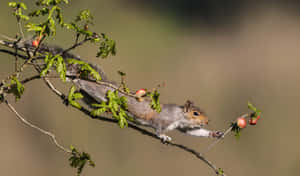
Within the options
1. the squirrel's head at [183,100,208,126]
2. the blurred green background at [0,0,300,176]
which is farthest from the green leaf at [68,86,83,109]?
the blurred green background at [0,0,300,176]

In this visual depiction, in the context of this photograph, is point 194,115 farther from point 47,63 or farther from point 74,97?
point 47,63

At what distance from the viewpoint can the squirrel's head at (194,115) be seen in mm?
4004

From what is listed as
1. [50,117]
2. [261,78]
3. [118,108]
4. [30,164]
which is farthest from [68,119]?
[118,108]

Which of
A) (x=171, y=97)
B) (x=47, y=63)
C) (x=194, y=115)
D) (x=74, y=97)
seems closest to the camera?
(x=47, y=63)

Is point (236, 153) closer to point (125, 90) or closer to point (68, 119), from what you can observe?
point (68, 119)

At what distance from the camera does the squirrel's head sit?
4.00m

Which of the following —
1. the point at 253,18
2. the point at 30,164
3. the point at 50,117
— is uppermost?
the point at 253,18

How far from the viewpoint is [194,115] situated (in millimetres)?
4043

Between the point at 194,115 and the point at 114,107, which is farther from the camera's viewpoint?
the point at 194,115

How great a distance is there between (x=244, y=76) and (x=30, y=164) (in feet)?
16.8

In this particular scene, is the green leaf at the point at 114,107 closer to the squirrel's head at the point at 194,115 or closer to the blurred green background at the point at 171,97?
the squirrel's head at the point at 194,115

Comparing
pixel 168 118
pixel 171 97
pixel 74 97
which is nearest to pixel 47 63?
pixel 74 97

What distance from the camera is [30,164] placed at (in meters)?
→ 8.04

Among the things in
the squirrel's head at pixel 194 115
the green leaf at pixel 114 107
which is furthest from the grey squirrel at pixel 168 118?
the green leaf at pixel 114 107
